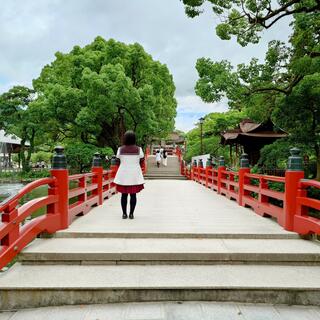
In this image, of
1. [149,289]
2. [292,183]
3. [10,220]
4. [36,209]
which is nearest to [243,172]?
[292,183]

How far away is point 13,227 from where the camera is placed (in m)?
3.98

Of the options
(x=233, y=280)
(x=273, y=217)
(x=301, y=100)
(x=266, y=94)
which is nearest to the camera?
(x=233, y=280)

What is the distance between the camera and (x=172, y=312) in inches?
127

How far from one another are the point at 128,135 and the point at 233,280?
3418 mm

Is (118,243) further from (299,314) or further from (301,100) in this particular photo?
(301,100)

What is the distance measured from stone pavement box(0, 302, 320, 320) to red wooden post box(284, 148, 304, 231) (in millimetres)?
2073

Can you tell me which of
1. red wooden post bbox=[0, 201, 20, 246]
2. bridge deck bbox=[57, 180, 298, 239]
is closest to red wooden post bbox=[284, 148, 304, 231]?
bridge deck bbox=[57, 180, 298, 239]

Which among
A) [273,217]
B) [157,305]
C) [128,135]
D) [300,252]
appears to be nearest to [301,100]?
[273,217]

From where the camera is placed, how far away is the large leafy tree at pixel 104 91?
805 inches

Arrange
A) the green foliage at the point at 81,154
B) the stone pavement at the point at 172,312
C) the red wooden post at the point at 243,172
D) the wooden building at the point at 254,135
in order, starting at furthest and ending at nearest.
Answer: the green foliage at the point at 81,154, the wooden building at the point at 254,135, the red wooden post at the point at 243,172, the stone pavement at the point at 172,312

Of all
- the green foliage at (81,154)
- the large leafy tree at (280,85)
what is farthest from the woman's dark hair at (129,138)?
the green foliage at (81,154)

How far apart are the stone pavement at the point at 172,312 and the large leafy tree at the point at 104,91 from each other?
17.7 metres

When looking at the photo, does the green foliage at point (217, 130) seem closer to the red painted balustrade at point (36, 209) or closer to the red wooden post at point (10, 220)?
the red painted balustrade at point (36, 209)

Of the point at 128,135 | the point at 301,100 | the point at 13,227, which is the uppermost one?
the point at 301,100
